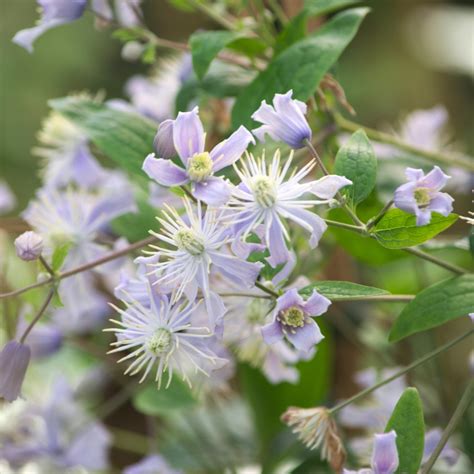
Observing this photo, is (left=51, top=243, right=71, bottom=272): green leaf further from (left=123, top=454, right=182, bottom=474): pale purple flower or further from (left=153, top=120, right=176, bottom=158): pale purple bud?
(left=123, top=454, right=182, bottom=474): pale purple flower

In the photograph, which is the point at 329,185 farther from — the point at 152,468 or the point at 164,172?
the point at 152,468

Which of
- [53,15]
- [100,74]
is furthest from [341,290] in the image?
[100,74]

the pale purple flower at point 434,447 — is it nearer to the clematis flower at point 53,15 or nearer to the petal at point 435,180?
the petal at point 435,180

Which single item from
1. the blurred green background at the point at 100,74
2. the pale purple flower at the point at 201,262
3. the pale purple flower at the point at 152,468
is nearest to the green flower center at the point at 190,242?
the pale purple flower at the point at 201,262

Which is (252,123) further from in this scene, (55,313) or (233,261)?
(55,313)

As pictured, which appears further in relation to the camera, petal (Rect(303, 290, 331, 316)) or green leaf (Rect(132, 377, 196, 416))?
green leaf (Rect(132, 377, 196, 416))

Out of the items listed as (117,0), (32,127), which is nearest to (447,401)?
(117,0)

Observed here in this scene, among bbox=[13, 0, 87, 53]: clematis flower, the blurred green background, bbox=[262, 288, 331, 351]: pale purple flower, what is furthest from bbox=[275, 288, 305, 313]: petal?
the blurred green background
